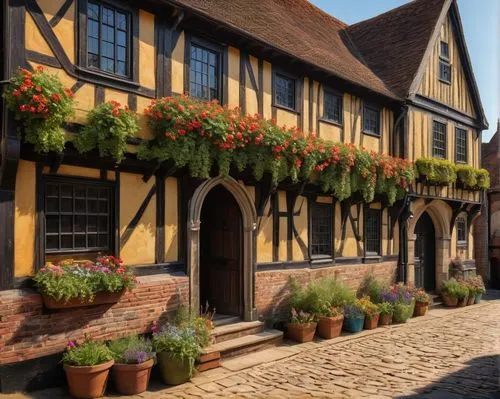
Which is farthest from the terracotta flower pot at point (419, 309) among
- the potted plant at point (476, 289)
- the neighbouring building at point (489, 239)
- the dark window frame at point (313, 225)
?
the neighbouring building at point (489, 239)

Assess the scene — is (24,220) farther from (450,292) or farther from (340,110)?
(450,292)

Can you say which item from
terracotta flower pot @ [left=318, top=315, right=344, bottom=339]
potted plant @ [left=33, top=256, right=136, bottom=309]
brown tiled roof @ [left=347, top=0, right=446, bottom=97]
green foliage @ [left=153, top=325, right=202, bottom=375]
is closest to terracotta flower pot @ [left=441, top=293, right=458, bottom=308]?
terracotta flower pot @ [left=318, top=315, right=344, bottom=339]

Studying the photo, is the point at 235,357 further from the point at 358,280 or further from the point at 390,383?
the point at 358,280

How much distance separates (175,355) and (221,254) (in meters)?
3.40

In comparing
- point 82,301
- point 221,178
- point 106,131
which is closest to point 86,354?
point 82,301

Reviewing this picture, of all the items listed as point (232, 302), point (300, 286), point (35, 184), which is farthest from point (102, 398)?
point (300, 286)

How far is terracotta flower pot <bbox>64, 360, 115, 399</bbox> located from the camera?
643 centimetres

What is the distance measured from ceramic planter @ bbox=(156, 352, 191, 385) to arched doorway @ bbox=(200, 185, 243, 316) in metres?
2.73

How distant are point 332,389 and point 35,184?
5197 mm

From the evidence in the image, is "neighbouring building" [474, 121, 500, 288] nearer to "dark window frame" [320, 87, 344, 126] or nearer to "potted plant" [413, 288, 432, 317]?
"potted plant" [413, 288, 432, 317]

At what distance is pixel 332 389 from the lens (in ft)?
23.7

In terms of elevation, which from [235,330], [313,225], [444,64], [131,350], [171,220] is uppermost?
[444,64]

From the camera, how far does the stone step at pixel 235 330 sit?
8773 mm

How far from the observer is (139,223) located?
7.92 meters
